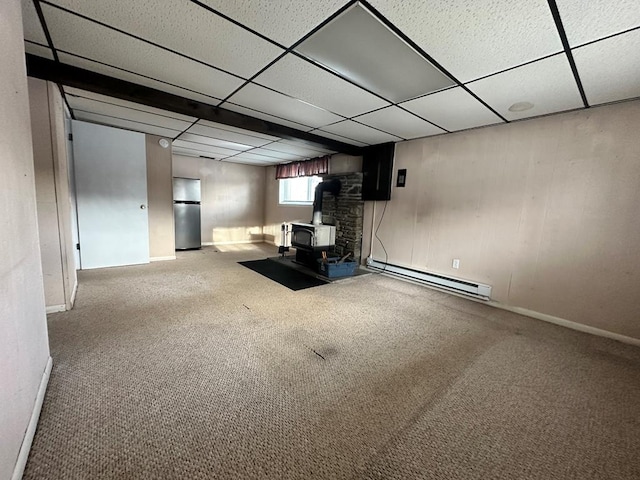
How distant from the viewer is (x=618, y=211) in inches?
94.1

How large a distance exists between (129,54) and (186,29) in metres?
0.67

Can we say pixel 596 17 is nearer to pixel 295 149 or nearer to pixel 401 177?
pixel 401 177

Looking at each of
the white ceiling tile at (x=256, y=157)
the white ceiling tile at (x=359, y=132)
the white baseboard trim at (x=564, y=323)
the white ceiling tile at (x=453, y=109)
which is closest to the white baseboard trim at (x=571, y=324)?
the white baseboard trim at (x=564, y=323)

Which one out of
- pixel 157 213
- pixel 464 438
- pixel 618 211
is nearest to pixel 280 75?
pixel 464 438

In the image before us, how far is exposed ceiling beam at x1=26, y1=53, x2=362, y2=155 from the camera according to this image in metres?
2.09

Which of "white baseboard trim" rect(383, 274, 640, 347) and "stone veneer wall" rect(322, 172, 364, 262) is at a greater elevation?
"stone veneer wall" rect(322, 172, 364, 262)

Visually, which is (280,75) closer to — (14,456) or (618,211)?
(14,456)

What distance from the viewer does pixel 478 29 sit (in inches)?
59.5

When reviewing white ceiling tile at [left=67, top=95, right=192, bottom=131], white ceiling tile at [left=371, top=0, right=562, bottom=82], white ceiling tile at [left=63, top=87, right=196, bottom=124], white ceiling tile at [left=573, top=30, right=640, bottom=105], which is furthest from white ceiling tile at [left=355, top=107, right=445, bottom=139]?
white ceiling tile at [left=67, top=95, right=192, bottom=131]

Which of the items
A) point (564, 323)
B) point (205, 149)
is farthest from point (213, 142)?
point (564, 323)

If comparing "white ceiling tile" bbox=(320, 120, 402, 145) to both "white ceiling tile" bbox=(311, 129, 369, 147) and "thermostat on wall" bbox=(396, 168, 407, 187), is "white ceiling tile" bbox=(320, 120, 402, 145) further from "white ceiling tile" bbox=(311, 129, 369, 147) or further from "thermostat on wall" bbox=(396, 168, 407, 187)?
"thermostat on wall" bbox=(396, 168, 407, 187)

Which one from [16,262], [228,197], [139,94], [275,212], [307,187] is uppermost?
[139,94]

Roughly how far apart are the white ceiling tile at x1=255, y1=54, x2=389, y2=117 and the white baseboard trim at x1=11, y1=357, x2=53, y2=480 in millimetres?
2532

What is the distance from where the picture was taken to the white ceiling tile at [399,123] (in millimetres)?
2920
